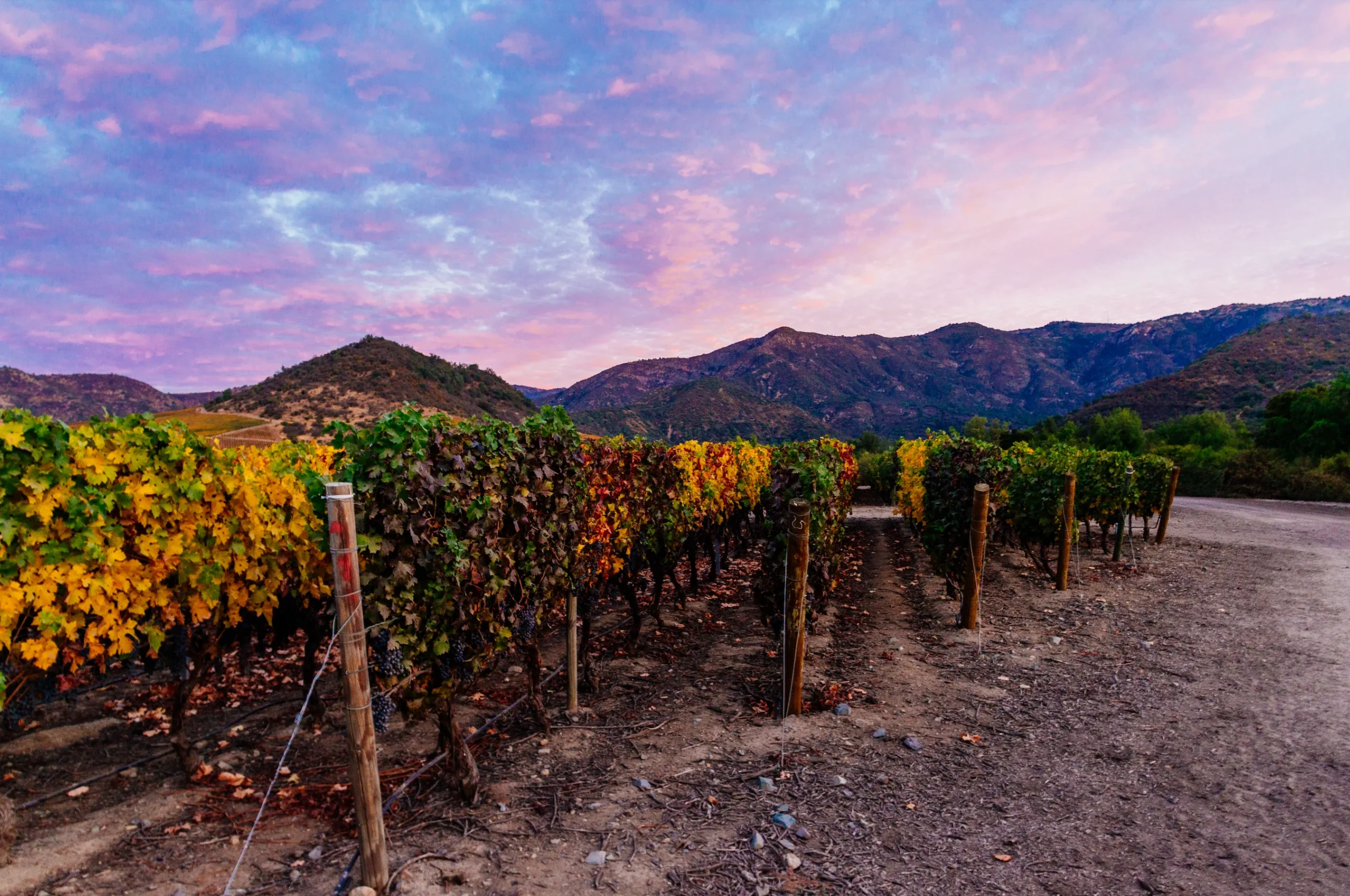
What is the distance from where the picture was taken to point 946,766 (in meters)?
4.97

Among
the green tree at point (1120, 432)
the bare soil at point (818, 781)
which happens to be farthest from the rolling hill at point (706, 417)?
the bare soil at point (818, 781)

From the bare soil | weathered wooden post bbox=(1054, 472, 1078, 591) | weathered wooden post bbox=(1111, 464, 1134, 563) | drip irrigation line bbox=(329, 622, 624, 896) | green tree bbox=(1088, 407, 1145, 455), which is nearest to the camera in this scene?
drip irrigation line bbox=(329, 622, 624, 896)

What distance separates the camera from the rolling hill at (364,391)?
68312 mm

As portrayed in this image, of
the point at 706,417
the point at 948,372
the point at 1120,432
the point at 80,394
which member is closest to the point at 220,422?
the point at 80,394

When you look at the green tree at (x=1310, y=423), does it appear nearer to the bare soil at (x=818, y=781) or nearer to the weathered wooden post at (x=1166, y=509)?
the weathered wooden post at (x=1166, y=509)

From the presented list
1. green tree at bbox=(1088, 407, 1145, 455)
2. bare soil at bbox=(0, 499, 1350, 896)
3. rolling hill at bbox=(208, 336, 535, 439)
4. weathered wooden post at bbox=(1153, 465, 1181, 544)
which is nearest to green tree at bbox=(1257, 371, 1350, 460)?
green tree at bbox=(1088, 407, 1145, 455)

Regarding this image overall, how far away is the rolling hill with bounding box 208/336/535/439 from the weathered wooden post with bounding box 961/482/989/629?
59.4 meters

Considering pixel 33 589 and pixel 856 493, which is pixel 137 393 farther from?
pixel 33 589

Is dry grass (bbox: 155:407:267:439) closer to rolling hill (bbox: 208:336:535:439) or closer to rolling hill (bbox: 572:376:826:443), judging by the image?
rolling hill (bbox: 208:336:535:439)

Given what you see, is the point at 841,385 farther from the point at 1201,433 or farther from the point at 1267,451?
the point at 1267,451

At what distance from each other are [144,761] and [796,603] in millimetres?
5975

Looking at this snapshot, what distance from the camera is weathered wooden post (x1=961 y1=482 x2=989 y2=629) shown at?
27.2ft

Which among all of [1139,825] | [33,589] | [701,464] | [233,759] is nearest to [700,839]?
[1139,825]

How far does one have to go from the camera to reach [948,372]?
186 metres
